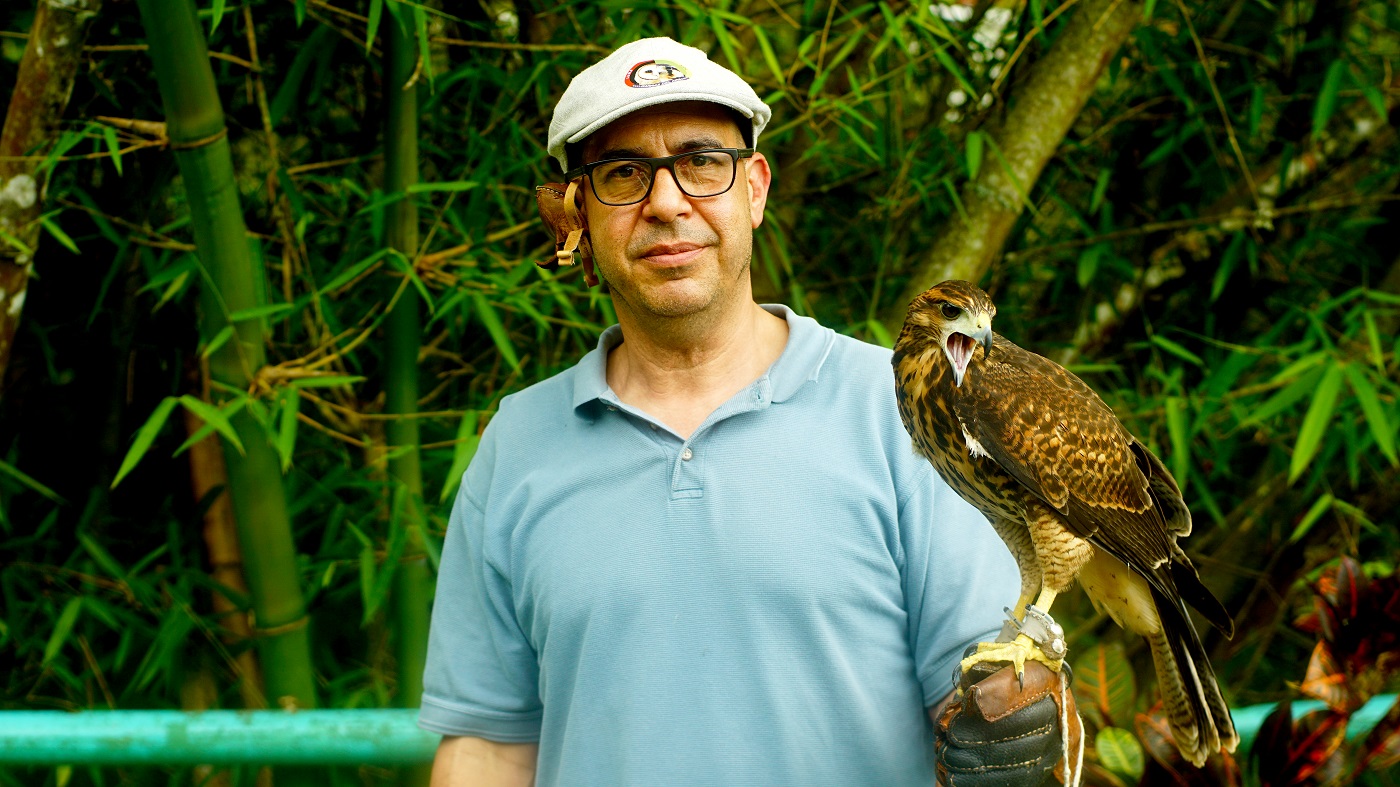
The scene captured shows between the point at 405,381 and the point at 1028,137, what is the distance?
1.30 metres

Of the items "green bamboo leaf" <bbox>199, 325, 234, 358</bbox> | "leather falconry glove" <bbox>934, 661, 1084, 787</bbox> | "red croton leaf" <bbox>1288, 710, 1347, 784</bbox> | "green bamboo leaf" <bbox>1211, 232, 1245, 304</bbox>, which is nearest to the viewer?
"leather falconry glove" <bbox>934, 661, 1084, 787</bbox>

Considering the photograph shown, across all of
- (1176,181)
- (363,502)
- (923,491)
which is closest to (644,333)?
(923,491)

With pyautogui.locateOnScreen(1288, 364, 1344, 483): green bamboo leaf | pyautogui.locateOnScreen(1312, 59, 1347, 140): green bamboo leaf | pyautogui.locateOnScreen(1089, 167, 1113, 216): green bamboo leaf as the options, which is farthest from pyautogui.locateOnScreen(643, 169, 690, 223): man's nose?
pyautogui.locateOnScreen(1312, 59, 1347, 140): green bamboo leaf

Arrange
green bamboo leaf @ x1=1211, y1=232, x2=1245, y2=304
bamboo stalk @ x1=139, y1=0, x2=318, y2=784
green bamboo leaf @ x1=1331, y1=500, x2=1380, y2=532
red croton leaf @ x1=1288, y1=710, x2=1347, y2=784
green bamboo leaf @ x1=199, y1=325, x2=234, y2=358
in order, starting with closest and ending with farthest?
red croton leaf @ x1=1288, y1=710, x2=1347, y2=784
bamboo stalk @ x1=139, y1=0, x2=318, y2=784
green bamboo leaf @ x1=199, y1=325, x2=234, y2=358
green bamboo leaf @ x1=1331, y1=500, x2=1380, y2=532
green bamboo leaf @ x1=1211, y1=232, x2=1245, y2=304

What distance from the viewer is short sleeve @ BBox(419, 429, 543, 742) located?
4.67 feet

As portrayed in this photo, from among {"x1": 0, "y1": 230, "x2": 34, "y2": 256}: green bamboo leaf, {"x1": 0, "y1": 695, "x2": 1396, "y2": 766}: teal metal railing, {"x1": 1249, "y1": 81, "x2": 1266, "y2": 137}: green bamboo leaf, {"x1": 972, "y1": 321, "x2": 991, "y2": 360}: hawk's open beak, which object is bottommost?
{"x1": 0, "y1": 695, "x2": 1396, "y2": 766}: teal metal railing

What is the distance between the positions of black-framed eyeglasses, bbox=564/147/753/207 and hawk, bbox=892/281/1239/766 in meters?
0.40

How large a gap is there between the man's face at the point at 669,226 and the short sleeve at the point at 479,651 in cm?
38

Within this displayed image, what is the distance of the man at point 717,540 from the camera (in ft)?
4.09

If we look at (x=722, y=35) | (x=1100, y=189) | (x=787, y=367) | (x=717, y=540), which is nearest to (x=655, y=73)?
(x=787, y=367)

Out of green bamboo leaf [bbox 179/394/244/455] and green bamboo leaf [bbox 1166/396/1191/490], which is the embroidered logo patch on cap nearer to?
green bamboo leaf [bbox 179/394/244/455]

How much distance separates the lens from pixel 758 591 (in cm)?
126

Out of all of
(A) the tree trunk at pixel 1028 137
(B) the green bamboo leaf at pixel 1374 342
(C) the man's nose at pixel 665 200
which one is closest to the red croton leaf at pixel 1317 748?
(B) the green bamboo leaf at pixel 1374 342

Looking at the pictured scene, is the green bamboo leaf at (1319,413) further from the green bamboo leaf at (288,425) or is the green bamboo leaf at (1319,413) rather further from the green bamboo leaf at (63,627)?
the green bamboo leaf at (63,627)
